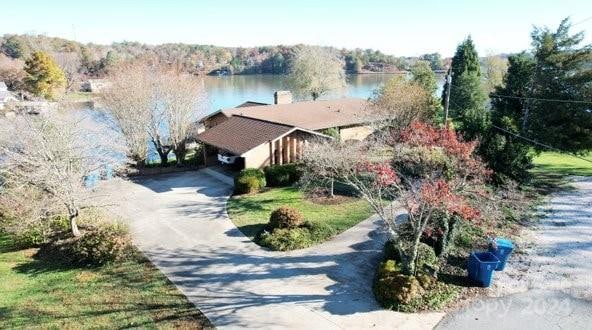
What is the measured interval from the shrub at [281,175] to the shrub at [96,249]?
8951 mm

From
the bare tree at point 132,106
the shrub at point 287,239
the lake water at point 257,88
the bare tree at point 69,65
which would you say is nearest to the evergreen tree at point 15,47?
the bare tree at point 69,65

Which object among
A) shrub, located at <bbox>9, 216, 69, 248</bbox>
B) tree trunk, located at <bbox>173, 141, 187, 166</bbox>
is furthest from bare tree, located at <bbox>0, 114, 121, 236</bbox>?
tree trunk, located at <bbox>173, 141, 187, 166</bbox>

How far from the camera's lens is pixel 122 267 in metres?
14.4

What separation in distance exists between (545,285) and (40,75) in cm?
6194

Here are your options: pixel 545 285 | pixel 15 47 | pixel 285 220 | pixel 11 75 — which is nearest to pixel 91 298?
pixel 285 220

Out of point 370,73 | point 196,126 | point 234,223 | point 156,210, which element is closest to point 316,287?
point 234,223

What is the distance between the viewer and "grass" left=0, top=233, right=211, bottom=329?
11.1 m

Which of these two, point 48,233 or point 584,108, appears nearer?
point 48,233

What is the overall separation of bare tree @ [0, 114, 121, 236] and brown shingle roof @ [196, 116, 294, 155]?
8.38 metres

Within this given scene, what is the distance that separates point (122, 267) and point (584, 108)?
2689 cm

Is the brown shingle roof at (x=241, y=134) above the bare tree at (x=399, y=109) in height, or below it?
below

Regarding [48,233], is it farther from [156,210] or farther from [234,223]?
[234,223]

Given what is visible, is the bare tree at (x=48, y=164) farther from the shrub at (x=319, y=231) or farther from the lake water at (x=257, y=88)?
the lake water at (x=257, y=88)

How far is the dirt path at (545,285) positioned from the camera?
425 inches
